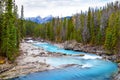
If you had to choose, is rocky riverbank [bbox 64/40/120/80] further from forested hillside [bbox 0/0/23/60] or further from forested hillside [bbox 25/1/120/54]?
forested hillside [bbox 0/0/23/60]

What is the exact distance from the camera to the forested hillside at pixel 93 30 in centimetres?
7919

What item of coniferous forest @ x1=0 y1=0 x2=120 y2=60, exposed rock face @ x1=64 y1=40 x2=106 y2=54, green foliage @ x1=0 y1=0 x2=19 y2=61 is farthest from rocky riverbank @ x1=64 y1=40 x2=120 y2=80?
green foliage @ x1=0 y1=0 x2=19 y2=61

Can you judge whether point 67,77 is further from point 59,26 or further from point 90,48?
point 59,26

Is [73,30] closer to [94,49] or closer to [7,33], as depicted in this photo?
[94,49]

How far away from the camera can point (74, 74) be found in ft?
156

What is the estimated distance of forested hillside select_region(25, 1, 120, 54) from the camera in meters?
79.2

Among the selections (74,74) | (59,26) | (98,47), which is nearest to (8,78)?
(74,74)

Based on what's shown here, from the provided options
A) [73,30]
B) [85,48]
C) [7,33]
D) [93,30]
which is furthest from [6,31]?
[73,30]

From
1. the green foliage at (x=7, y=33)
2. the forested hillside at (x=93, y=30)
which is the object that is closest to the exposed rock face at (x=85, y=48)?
the forested hillside at (x=93, y=30)

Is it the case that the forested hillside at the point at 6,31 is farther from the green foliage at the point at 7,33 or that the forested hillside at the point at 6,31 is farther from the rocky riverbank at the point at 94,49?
the rocky riverbank at the point at 94,49

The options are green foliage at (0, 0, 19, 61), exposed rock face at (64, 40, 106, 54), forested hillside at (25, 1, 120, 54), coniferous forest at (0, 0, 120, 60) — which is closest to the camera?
green foliage at (0, 0, 19, 61)

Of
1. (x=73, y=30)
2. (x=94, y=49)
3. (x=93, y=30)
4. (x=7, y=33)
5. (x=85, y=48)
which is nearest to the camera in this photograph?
(x=7, y=33)

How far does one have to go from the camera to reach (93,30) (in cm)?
10081

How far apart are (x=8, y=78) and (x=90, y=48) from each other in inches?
2162
